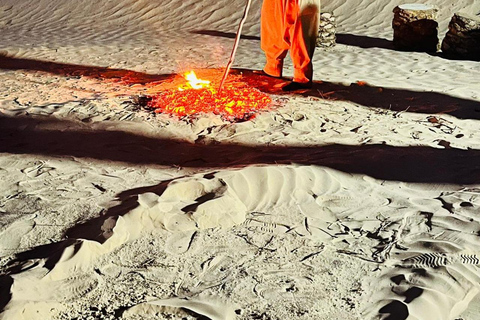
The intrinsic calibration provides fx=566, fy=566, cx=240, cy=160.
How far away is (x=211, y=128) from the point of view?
191 inches

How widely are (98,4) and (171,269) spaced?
938cm

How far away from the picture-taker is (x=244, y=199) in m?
3.53

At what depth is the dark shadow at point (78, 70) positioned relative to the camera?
6590mm

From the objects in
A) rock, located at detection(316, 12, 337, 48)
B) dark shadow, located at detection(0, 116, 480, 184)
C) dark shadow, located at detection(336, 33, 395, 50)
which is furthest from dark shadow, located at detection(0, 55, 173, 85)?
dark shadow, located at detection(336, 33, 395, 50)

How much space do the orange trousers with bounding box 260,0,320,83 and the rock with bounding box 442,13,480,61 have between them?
2488mm

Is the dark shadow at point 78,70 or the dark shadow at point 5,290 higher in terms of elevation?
the dark shadow at point 5,290

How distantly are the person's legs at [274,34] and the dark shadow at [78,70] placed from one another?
119 cm

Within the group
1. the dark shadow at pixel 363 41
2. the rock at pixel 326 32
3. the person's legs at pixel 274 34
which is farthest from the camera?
the dark shadow at pixel 363 41

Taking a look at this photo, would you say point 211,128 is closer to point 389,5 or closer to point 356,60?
point 356,60

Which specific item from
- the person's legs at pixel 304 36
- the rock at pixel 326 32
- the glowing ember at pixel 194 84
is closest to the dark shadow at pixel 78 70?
the glowing ember at pixel 194 84

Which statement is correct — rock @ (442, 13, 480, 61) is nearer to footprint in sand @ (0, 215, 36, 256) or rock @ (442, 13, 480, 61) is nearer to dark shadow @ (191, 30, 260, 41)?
dark shadow @ (191, 30, 260, 41)

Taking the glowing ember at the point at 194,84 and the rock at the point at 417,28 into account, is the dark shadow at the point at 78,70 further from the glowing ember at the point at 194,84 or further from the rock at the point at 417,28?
the rock at the point at 417,28

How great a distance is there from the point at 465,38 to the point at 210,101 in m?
3.90

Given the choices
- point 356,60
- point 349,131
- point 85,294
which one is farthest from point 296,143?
point 356,60
